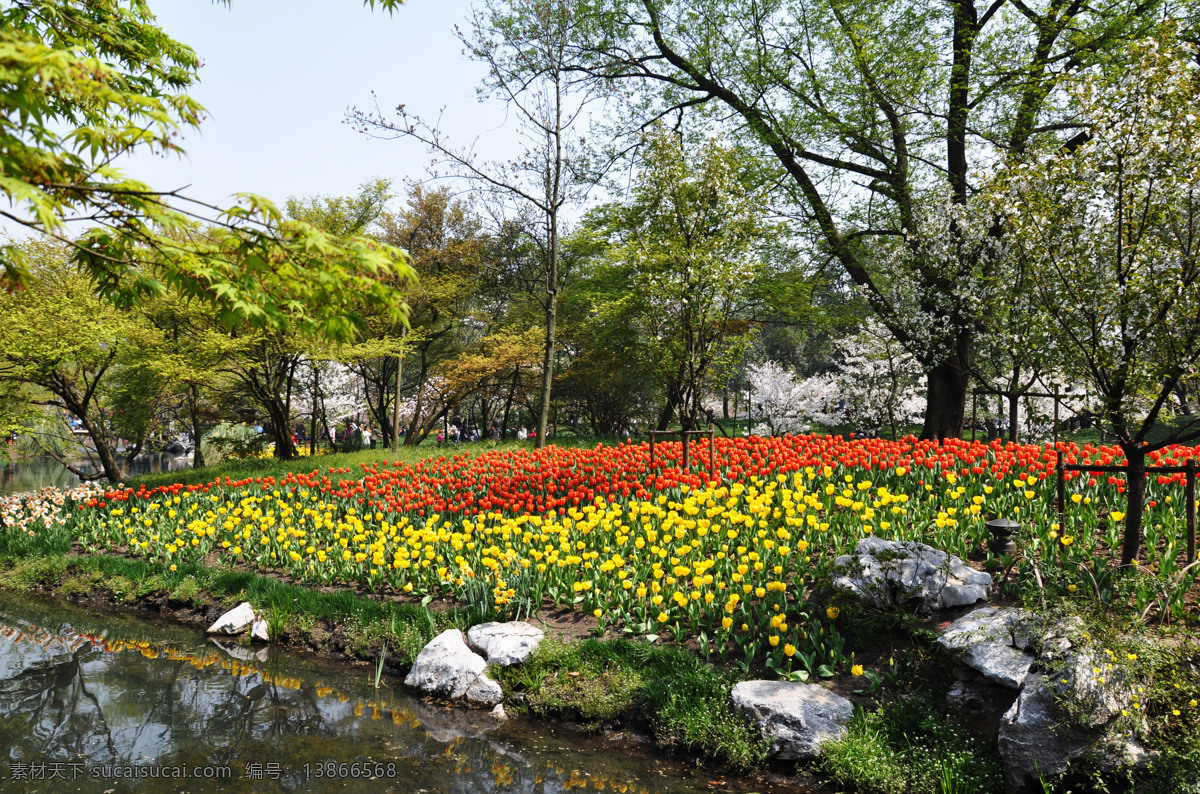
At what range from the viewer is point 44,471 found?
28344 millimetres

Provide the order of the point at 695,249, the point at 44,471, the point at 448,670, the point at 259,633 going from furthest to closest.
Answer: the point at 44,471, the point at 695,249, the point at 259,633, the point at 448,670

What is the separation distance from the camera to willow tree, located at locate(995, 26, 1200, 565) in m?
4.68

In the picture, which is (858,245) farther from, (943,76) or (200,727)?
(200,727)

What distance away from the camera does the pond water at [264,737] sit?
14.6 ft

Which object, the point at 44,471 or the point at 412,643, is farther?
the point at 44,471

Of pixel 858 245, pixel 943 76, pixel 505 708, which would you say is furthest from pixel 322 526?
pixel 943 76

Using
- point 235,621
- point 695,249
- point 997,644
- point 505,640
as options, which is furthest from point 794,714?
point 695,249

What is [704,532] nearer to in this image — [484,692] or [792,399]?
[484,692]

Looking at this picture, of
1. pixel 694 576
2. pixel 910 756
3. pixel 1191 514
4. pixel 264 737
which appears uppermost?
pixel 1191 514

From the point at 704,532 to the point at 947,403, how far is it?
8.91m

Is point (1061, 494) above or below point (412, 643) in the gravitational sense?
above

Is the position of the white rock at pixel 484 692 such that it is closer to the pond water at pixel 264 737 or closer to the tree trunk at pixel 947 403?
the pond water at pixel 264 737

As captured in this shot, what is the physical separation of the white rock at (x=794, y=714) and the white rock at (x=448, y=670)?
216 centimetres

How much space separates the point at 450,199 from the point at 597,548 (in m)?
19.3
